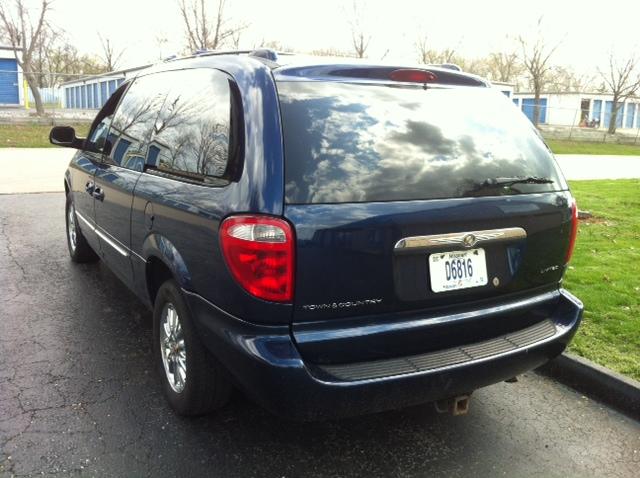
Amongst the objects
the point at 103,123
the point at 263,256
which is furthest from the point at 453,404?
the point at 103,123

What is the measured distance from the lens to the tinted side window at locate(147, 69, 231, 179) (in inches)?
102

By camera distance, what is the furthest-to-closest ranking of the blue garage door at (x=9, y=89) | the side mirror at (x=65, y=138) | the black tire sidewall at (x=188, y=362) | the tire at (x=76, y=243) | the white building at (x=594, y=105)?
the white building at (x=594, y=105)
the blue garage door at (x=9, y=89)
the tire at (x=76, y=243)
the side mirror at (x=65, y=138)
the black tire sidewall at (x=188, y=362)

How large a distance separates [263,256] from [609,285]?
12.6ft

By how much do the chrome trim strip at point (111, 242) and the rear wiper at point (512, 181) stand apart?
85.9 inches

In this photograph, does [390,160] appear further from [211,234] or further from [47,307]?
[47,307]

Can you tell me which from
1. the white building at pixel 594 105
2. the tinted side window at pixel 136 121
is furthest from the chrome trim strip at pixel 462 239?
the white building at pixel 594 105

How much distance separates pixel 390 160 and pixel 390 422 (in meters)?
1.43

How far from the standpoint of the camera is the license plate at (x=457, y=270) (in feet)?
7.90

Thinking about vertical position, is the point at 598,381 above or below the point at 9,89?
below

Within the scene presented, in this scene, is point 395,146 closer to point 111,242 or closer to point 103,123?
point 111,242

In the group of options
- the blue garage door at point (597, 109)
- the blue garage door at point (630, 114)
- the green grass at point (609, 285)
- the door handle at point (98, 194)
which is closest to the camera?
the green grass at point (609, 285)

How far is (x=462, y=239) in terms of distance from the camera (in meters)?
2.42

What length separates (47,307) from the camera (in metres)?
4.48

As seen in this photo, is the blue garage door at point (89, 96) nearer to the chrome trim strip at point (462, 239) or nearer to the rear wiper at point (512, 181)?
the rear wiper at point (512, 181)
